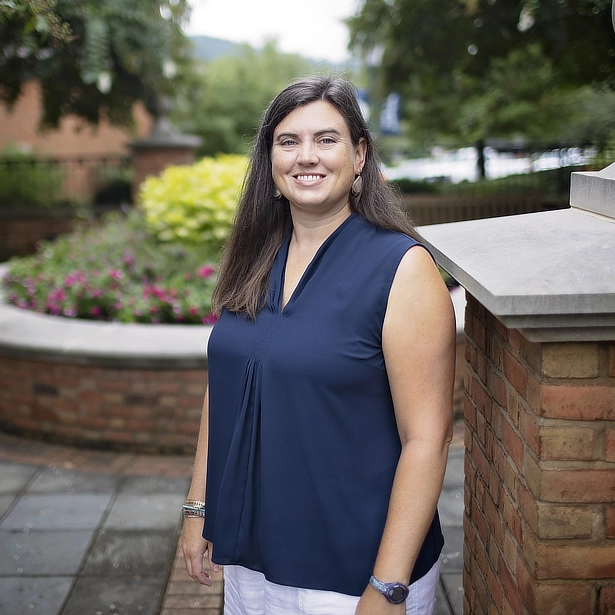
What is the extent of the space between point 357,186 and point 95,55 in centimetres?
511

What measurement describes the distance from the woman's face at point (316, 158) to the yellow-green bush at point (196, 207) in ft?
16.8

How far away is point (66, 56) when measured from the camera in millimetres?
6699

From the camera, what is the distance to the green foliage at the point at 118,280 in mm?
5410

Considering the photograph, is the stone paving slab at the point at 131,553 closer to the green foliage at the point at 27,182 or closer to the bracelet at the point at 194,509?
the bracelet at the point at 194,509

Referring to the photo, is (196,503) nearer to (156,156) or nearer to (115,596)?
(115,596)

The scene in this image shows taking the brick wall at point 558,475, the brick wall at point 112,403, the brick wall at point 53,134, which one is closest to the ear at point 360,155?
the brick wall at point 558,475

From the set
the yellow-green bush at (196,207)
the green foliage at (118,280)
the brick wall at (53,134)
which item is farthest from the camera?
the brick wall at (53,134)

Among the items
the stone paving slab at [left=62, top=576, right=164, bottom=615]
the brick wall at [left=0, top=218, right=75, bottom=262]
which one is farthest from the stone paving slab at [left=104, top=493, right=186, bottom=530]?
the brick wall at [left=0, top=218, right=75, bottom=262]

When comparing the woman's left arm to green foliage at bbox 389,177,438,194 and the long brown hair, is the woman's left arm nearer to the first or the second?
the long brown hair

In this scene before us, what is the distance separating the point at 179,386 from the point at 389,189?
2880 millimetres

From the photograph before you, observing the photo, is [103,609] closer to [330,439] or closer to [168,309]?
[330,439]

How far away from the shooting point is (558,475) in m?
1.45

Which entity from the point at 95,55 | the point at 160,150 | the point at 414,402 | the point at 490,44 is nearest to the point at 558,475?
the point at 414,402

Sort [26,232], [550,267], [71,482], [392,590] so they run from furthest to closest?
[26,232] → [71,482] → [392,590] → [550,267]
